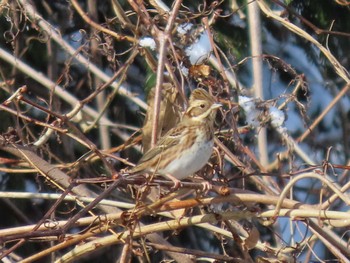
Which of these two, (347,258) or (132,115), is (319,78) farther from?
(347,258)

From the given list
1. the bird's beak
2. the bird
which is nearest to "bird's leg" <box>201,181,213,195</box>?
the bird

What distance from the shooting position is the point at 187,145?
3.80m

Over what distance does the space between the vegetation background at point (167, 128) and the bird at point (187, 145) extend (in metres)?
0.07

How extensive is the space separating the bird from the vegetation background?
0.22 ft

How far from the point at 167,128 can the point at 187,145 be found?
361mm

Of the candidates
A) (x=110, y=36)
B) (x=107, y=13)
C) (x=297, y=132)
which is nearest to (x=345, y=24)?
(x=297, y=132)

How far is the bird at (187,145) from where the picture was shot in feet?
11.8

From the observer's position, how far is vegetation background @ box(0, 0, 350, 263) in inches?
129

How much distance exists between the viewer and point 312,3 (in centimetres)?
505

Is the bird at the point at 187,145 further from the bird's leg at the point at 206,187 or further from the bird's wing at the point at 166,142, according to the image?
the bird's leg at the point at 206,187

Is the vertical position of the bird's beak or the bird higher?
the bird's beak

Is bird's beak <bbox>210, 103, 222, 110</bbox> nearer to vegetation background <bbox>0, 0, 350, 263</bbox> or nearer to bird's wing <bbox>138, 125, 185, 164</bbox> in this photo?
vegetation background <bbox>0, 0, 350, 263</bbox>

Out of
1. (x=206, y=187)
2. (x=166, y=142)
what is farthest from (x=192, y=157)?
(x=206, y=187)

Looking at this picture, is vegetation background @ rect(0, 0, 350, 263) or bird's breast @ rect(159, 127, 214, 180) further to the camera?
bird's breast @ rect(159, 127, 214, 180)
